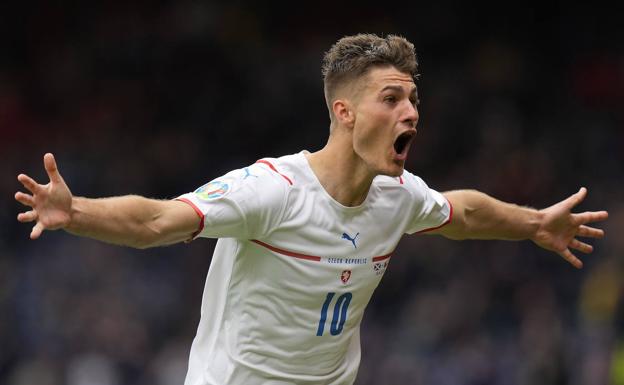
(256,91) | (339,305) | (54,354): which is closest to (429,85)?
(256,91)

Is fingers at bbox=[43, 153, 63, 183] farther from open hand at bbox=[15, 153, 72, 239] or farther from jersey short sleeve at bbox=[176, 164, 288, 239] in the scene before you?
jersey short sleeve at bbox=[176, 164, 288, 239]

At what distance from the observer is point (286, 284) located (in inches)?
187

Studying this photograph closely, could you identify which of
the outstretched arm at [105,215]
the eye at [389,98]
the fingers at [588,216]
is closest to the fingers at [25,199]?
the outstretched arm at [105,215]

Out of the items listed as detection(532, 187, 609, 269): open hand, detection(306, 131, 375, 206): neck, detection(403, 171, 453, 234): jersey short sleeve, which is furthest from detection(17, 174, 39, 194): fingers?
detection(532, 187, 609, 269): open hand

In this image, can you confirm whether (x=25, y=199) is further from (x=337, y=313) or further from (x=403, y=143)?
(x=403, y=143)

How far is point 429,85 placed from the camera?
1408cm

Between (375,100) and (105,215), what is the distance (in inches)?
53.0

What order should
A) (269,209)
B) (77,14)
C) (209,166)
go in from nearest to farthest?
(269,209)
(209,166)
(77,14)

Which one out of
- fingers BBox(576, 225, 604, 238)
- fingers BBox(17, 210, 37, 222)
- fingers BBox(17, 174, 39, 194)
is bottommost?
fingers BBox(17, 210, 37, 222)

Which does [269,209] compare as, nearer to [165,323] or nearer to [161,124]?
[165,323]

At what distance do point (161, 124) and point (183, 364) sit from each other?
12.5ft

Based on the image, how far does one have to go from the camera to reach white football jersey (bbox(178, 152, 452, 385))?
470 cm

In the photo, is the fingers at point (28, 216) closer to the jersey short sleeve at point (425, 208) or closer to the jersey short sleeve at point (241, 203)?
the jersey short sleeve at point (241, 203)

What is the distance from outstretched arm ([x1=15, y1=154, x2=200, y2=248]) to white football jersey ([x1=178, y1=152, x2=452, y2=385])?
0.35m
